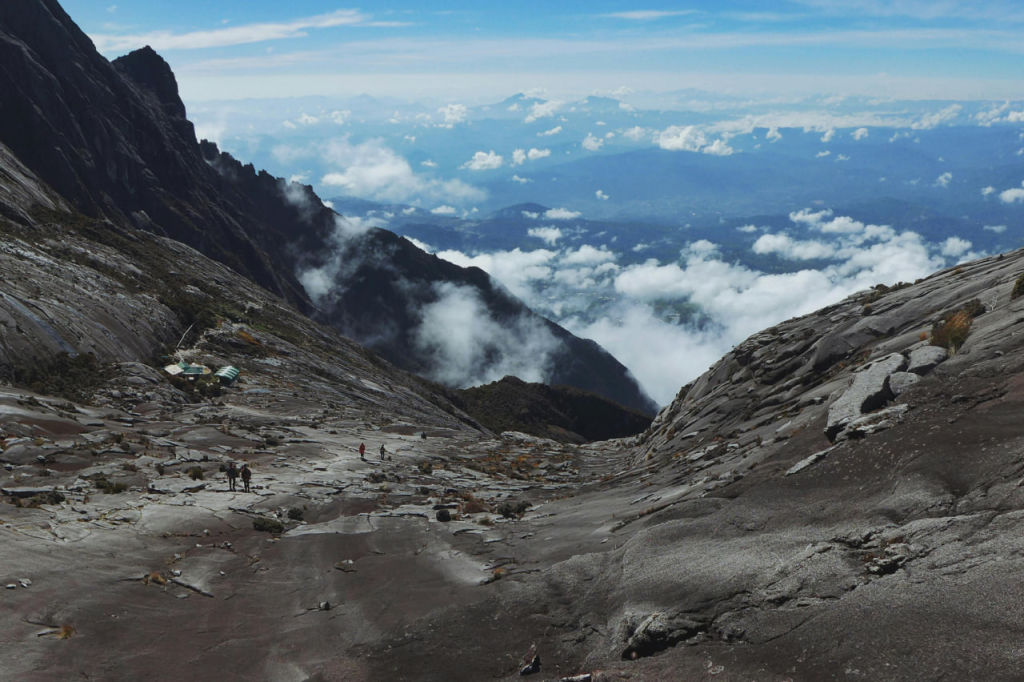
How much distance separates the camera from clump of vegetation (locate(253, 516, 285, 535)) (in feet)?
88.3

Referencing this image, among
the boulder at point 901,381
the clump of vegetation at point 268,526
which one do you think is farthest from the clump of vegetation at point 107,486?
the boulder at point 901,381

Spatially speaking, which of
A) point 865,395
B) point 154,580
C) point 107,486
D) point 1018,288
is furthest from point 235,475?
point 1018,288

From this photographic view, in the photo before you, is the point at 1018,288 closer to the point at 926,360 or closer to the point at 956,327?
the point at 956,327

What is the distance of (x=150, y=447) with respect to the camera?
36406 mm

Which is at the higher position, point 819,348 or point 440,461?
point 819,348

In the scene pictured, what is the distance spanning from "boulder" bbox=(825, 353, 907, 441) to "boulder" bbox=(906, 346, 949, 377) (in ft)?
1.64

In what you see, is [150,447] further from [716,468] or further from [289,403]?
[716,468]

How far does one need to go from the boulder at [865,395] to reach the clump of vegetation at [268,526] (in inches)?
866

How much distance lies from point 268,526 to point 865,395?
23.9 meters

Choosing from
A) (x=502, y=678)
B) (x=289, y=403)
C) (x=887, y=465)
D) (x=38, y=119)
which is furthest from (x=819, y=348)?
(x=38, y=119)

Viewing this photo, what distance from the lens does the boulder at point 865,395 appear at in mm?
20875

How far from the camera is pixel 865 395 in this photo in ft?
69.9

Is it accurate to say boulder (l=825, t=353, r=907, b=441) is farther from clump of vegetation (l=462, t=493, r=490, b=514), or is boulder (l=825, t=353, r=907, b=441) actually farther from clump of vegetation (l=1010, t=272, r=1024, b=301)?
clump of vegetation (l=462, t=493, r=490, b=514)

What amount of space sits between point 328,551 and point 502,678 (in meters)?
12.2
